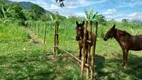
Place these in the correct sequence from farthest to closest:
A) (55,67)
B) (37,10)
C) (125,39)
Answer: (37,10) < (125,39) < (55,67)

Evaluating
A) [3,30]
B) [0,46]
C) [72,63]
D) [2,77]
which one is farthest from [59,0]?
[3,30]

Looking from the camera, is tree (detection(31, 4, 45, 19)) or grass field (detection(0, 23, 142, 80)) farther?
tree (detection(31, 4, 45, 19))

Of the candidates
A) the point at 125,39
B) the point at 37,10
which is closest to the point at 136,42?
the point at 125,39

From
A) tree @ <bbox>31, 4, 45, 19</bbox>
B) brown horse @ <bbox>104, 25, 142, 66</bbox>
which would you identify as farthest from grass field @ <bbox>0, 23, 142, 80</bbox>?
tree @ <bbox>31, 4, 45, 19</bbox>

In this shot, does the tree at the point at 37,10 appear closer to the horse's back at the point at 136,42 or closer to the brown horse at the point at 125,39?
the brown horse at the point at 125,39

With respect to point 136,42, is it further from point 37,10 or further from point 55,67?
point 37,10

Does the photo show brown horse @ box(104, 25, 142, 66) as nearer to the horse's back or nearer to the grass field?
the horse's back

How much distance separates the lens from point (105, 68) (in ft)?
31.4

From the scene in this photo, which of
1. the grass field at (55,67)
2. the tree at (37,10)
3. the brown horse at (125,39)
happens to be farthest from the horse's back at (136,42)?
the tree at (37,10)

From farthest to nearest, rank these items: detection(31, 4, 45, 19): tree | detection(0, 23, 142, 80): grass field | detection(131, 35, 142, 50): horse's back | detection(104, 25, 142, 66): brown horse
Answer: detection(31, 4, 45, 19): tree → detection(131, 35, 142, 50): horse's back → detection(104, 25, 142, 66): brown horse → detection(0, 23, 142, 80): grass field

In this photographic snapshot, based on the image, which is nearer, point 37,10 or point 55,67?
point 55,67

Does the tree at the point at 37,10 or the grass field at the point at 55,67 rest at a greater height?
the tree at the point at 37,10

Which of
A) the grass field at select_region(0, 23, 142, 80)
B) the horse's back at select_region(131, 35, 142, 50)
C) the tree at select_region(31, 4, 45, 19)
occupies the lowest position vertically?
the grass field at select_region(0, 23, 142, 80)

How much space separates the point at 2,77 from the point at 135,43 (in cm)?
598
